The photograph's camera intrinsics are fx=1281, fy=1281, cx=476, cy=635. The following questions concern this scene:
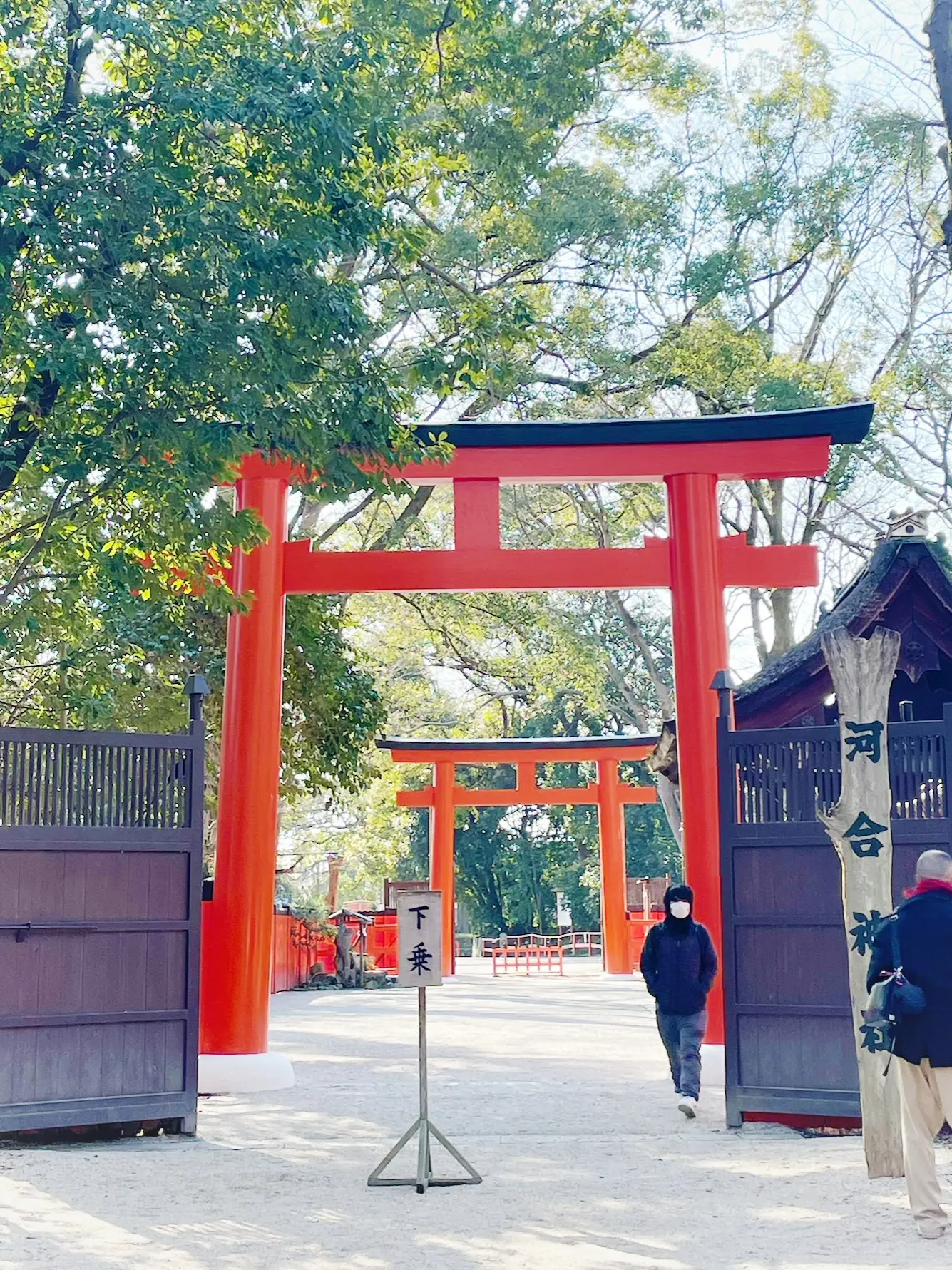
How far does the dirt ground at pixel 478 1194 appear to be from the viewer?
502 cm

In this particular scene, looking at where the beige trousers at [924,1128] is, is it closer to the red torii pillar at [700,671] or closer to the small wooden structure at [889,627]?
the small wooden structure at [889,627]

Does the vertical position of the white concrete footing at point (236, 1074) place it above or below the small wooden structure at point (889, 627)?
below

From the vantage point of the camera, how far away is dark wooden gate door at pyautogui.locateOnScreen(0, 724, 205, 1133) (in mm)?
7492

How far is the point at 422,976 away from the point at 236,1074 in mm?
4071

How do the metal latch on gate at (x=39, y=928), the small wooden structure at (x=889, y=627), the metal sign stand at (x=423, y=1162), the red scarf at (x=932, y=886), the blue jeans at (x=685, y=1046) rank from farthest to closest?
the small wooden structure at (x=889, y=627) → the blue jeans at (x=685, y=1046) → the metal latch on gate at (x=39, y=928) → the metal sign stand at (x=423, y=1162) → the red scarf at (x=932, y=886)

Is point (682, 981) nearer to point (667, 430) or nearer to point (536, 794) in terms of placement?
point (667, 430)

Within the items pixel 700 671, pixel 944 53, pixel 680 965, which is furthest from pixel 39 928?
pixel 944 53

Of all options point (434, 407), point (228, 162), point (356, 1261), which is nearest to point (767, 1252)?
point (356, 1261)

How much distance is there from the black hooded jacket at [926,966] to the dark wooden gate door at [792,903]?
6.52 feet

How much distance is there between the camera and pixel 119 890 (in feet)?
26.1

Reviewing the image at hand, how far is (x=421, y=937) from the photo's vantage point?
6684 mm

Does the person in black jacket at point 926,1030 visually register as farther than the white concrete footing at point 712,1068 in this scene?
No

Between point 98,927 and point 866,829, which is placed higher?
point 866,829

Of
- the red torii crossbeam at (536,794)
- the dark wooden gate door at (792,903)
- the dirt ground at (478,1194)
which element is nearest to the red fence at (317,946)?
the red torii crossbeam at (536,794)
